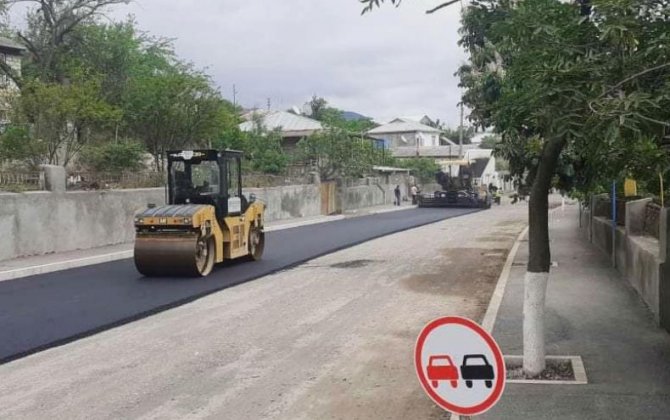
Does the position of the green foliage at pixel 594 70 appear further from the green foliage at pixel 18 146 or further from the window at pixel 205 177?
the green foliage at pixel 18 146

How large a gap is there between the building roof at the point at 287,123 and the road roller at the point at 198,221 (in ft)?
116

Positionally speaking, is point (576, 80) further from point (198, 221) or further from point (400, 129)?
point (400, 129)

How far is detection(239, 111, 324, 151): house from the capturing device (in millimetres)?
51906

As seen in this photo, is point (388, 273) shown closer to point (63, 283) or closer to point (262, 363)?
point (63, 283)

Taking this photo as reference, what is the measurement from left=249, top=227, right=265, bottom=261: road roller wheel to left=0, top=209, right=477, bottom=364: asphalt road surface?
30cm

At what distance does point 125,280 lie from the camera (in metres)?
14.3

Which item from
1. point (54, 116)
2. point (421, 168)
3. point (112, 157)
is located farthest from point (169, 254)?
point (421, 168)

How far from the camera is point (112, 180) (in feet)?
75.4

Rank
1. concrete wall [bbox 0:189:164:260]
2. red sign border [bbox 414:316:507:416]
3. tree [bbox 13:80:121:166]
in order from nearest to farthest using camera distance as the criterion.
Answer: red sign border [bbox 414:316:507:416] → concrete wall [bbox 0:189:164:260] → tree [bbox 13:80:121:166]

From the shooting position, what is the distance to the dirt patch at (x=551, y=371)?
7.00 metres

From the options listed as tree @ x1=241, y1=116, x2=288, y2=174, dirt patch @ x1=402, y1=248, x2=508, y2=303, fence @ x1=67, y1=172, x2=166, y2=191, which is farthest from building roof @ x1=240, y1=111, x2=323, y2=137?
dirt patch @ x1=402, y1=248, x2=508, y2=303

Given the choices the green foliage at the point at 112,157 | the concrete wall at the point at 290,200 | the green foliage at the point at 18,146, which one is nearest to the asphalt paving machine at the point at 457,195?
the concrete wall at the point at 290,200

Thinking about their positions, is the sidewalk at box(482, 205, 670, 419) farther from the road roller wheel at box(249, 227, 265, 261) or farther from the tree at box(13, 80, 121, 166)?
the tree at box(13, 80, 121, 166)

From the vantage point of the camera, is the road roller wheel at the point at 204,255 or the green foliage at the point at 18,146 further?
the green foliage at the point at 18,146
